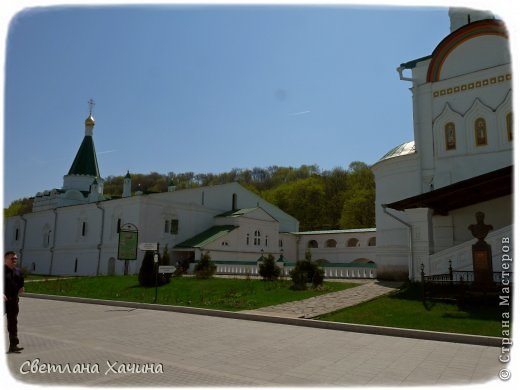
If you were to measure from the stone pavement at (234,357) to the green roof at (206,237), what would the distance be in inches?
951

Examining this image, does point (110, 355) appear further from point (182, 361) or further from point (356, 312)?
point (356, 312)

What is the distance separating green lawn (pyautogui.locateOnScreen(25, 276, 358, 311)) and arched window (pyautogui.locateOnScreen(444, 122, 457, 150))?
26.8 ft

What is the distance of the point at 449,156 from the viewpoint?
20281mm

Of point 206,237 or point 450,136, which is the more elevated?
point 450,136

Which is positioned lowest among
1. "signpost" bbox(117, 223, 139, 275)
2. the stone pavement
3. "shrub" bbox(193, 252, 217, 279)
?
the stone pavement

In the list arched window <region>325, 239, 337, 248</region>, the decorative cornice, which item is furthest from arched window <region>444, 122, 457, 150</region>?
arched window <region>325, 239, 337, 248</region>

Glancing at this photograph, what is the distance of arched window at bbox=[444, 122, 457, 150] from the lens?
66.6 feet

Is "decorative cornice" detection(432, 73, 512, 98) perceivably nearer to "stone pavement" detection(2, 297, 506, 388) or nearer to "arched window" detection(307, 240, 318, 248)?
"stone pavement" detection(2, 297, 506, 388)

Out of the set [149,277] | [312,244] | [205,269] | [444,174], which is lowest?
[149,277]

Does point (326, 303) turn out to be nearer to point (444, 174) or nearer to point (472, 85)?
point (444, 174)

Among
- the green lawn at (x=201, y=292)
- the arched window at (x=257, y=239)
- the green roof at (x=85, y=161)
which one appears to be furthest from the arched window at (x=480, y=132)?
the green roof at (x=85, y=161)

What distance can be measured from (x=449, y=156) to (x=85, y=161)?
Answer: 48.7 meters

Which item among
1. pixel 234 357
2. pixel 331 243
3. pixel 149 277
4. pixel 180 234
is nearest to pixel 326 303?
pixel 234 357

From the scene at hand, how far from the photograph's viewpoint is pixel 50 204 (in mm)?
55688
